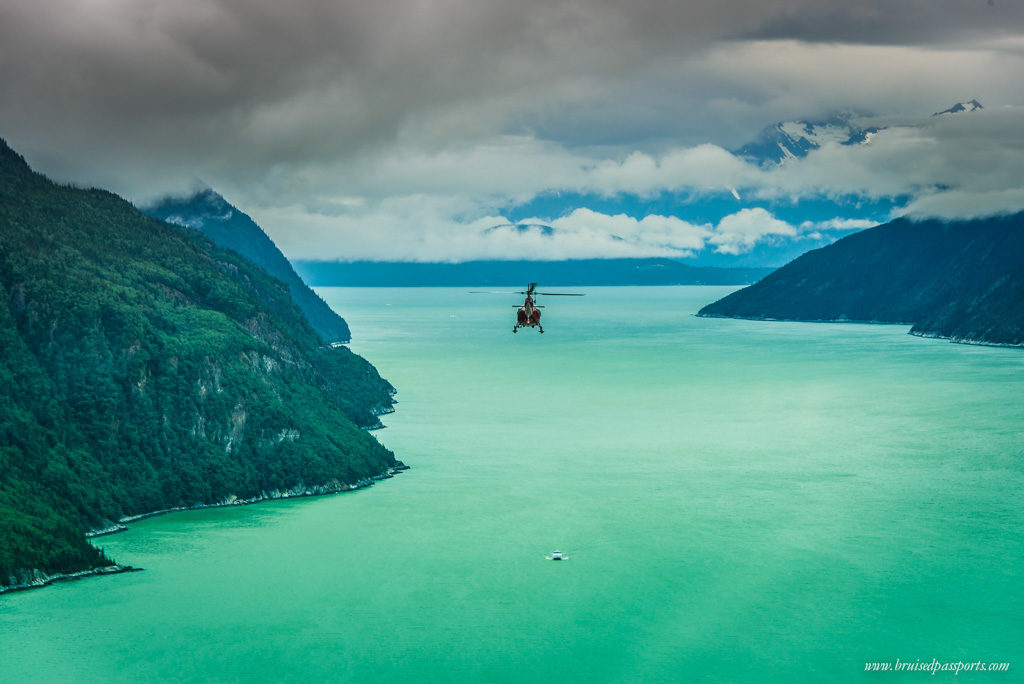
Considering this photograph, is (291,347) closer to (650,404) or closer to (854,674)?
(650,404)

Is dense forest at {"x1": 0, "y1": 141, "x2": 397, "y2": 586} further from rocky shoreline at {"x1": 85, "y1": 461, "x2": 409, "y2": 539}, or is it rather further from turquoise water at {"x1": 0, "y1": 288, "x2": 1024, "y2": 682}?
turquoise water at {"x1": 0, "y1": 288, "x2": 1024, "y2": 682}

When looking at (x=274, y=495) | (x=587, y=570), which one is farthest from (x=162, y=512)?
(x=587, y=570)

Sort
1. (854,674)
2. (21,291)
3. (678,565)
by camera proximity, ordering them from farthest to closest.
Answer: (21,291), (678,565), (854,674)

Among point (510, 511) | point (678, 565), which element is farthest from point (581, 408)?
point (678, 565)

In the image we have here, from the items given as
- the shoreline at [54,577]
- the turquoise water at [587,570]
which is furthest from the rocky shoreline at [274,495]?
the shoreline at [54,577]

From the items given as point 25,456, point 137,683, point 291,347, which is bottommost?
point 137,683

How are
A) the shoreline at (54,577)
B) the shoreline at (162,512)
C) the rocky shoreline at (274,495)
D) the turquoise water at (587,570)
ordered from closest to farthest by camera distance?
the turquoise water at (587,570) → the shoreline at (54,577) → the shoreline at (162,512) → the rocky shoreline at (274,495)

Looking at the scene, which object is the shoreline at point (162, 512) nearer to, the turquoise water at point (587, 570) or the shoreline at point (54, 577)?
the shoreline at point (54, 577)
